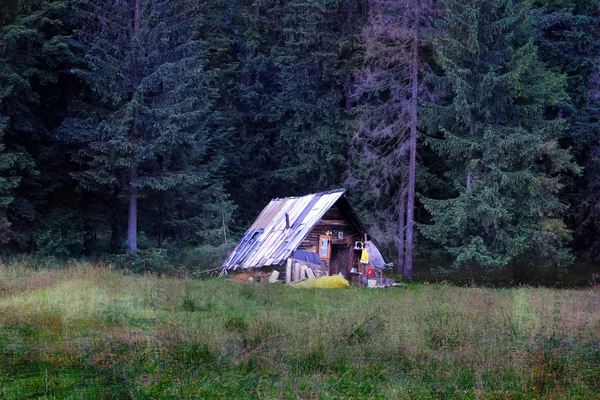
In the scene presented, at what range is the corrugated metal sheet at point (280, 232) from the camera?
80.3 feet

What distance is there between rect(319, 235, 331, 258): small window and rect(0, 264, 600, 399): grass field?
12.6 meters

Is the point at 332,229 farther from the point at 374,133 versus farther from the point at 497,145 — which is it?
the point at 497,145

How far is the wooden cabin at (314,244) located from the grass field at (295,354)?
37.1 feet

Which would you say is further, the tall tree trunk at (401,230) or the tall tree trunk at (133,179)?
the tall tree trunk at (401,230)

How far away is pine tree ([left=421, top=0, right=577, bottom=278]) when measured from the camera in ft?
95.5

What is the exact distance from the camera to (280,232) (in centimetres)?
2648

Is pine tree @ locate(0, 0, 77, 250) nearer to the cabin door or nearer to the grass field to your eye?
the cabin door

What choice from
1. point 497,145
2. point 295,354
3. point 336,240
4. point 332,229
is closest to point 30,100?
point 332,229

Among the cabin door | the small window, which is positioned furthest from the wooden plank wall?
the cabin door

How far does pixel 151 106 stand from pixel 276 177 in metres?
12.0

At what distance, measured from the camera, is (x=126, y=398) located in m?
7.35

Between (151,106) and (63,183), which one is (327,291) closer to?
(151,106)

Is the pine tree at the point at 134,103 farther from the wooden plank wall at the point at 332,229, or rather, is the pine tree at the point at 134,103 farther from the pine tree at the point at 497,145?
the pine tree at the point at 497,145

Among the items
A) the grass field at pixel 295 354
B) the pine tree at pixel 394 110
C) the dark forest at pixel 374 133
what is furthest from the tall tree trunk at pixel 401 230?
the grass field at pixel 295 354
